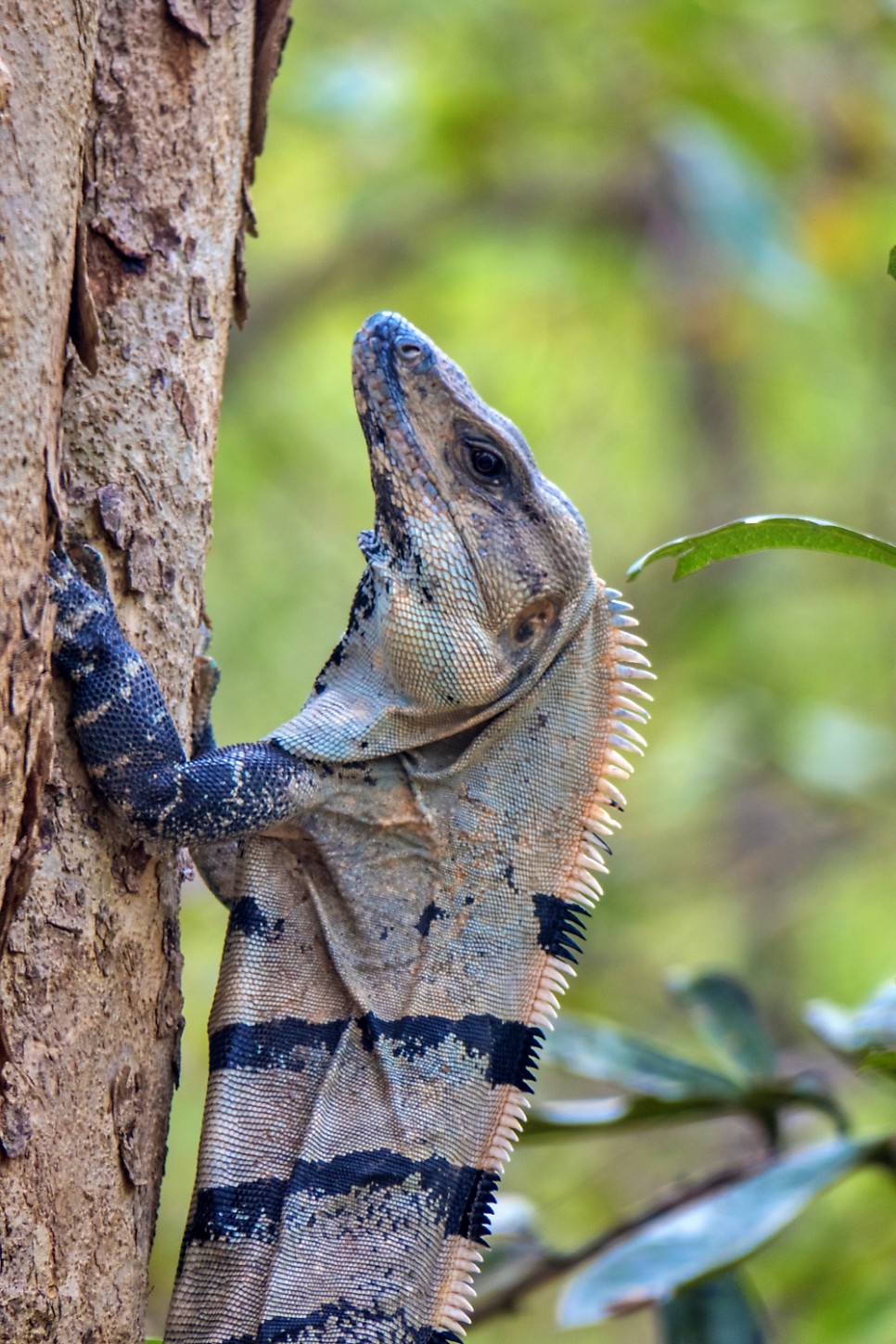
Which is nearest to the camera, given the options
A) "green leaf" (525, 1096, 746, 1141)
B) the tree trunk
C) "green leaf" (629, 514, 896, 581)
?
the tree trunk

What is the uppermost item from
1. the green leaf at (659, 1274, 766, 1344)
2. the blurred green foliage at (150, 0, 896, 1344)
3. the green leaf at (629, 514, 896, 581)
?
the blurred green foliage at (150, 0, 896, 1344)

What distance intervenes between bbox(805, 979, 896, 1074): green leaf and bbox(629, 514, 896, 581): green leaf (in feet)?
3.92

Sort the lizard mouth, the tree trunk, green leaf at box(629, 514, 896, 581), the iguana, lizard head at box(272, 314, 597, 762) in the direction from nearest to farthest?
the tree trunk
green leaf at box(629, 514, 896, 581)
the iguana
lizard head at box(272, 314, 597, 762)
the lizard mouth

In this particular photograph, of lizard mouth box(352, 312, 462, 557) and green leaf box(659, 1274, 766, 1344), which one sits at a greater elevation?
lizard mouth box(352, 312, 462, 557)

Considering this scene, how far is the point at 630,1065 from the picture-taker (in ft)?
12.5

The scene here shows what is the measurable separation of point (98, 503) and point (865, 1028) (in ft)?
7.30

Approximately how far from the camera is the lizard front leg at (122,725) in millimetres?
2480

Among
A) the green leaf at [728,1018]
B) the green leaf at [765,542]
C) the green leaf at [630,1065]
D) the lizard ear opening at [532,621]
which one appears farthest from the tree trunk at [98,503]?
the green leaf at [728,1018]

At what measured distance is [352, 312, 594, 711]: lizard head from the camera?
315cm

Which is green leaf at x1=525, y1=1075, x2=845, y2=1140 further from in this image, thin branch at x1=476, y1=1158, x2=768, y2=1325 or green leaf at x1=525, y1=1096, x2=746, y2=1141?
thin branch at x1=476, y1=1158, x2=768, y2=1325

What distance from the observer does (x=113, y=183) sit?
2.62 m

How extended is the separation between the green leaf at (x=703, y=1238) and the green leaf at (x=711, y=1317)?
17 centimetres

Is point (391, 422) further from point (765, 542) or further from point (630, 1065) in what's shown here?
point (630, 1065)

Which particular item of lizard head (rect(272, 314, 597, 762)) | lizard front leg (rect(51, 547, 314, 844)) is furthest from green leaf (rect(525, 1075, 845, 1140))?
lizard front leg (rect(51, 547, 314, 844))
